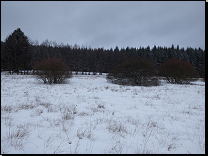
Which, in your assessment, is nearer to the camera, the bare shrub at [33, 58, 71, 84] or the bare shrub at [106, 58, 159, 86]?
the bare shrub at [33, 58, 71, 84]

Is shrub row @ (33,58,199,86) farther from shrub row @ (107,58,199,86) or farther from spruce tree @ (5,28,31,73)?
spruce tree @ (5,28,31,73)

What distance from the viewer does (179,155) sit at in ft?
6.65

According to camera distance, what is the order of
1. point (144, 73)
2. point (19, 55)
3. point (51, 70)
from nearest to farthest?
point (51, 70), point (144, 73), point (19, 55)

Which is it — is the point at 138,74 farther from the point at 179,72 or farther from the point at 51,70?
the point at 51,70

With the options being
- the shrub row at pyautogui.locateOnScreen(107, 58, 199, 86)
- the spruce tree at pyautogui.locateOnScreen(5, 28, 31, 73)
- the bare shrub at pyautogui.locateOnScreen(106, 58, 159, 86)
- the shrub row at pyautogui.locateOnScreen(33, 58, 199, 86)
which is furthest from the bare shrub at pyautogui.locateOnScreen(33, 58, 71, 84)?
the spruce tree at pyautogui.locateOnScreen(5, 28, 31, 73)

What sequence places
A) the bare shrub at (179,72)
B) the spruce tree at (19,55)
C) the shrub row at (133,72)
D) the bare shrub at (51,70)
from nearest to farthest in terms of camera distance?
the bare shrub at (51,70) → the shrub row at (133,72) → the bare shrub at (179,72) → the spruce tree at (19,55)

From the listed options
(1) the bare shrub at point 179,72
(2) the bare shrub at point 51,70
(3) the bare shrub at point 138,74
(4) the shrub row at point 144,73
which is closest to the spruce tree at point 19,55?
(2) the bare shrub at point 51,70

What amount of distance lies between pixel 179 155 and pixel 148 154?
64 cm

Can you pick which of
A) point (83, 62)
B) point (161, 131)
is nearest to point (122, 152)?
point (161, 131)

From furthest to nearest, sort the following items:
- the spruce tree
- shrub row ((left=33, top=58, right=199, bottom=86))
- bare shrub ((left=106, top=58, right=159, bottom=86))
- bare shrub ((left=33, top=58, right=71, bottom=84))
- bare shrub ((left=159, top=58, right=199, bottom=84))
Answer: the spruce tree < bare shrub ((left=159, top=58, right=199, bottom=84)) < bare shrub ((left=106, top=58, right=159, bottom=86)) < shrub row ((left=33, top=58, right=199, bottom=86)) < bare shrub ((left=33, top=58, right=71, bottom=84))

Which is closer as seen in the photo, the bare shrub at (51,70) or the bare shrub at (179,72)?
the bare shrub at (51,70)

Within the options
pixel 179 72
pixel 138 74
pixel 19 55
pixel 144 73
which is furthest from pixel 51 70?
pixel 19 55

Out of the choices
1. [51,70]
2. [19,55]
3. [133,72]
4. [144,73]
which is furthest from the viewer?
[19,55]

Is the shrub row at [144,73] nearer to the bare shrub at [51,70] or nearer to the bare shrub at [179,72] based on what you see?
the bare shrub at [179,72]
